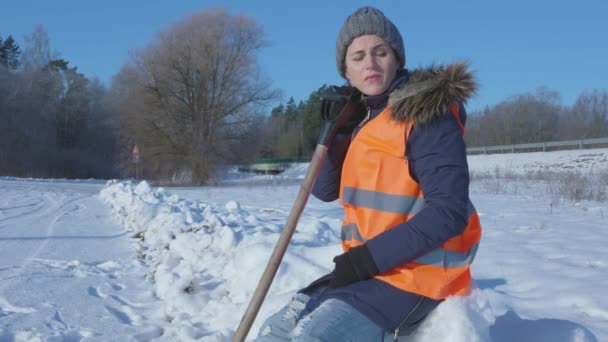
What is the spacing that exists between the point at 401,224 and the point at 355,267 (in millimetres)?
216

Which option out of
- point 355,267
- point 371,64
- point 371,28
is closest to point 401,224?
point 355,267

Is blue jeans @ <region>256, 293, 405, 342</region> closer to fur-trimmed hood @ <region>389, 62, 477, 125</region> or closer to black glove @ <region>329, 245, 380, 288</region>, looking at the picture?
black glove @ <region>329, 245, 380, 288</region>

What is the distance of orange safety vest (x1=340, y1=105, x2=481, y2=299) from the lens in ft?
5.78

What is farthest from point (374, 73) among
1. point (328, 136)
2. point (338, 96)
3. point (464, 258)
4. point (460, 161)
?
point (464, 258)

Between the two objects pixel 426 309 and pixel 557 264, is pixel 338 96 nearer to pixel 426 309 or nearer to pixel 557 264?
pixel 426 309

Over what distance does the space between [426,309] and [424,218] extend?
1.12 feet

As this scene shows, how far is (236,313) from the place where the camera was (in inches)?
133

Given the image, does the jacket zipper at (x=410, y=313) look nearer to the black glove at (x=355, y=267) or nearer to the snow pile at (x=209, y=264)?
the black glove at (x=355, y=267)

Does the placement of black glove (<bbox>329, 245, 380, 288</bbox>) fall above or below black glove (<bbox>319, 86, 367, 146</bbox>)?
below

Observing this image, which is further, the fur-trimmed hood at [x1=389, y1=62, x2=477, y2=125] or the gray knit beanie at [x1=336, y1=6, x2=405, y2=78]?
the gray knit beanie at [x1=336, y1=6, x2=405, y2=78]

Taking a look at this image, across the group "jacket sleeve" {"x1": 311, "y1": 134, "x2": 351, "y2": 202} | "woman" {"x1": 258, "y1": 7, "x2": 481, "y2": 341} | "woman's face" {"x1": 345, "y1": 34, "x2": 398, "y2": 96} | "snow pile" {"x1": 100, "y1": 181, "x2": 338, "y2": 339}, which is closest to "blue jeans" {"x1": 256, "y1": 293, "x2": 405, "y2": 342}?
"woman" {"x1": 258, "y1": 7, "x2": 481, "y2": 341}

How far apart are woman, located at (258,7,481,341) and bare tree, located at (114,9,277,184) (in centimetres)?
2664

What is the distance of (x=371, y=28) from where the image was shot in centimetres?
210

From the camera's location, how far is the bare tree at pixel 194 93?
27375 millimetres
